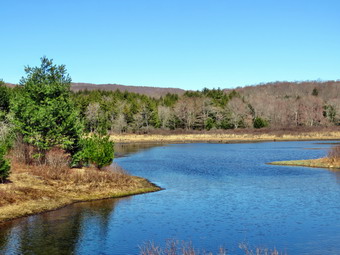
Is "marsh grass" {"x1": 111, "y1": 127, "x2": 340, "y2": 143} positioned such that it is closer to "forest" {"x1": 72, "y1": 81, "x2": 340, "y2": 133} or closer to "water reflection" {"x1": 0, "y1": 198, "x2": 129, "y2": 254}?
"forest" {"x1": 72, "y1": 81, "x2": 340, "y2": 133}

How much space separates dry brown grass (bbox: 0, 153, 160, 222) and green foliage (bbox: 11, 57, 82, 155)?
8.87 feet

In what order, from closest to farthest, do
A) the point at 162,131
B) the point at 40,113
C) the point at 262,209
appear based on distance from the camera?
the point at 262,209
the point at 40,113
the point at 162,131

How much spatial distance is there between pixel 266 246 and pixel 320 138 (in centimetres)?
10110

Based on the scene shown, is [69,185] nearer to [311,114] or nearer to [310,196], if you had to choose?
[310,196]

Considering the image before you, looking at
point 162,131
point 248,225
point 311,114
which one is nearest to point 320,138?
point 311,114

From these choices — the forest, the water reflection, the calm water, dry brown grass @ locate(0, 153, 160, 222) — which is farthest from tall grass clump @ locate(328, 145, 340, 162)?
the forest

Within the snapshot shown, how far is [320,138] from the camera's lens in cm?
11444

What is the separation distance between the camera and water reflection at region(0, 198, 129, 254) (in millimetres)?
19984

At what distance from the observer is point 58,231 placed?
23.1 m

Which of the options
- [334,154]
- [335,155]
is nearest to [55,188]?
[335,155]

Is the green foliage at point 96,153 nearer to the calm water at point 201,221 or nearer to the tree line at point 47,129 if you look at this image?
the tree line at point 47,129

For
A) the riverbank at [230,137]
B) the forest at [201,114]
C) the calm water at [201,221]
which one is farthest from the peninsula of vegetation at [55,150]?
the forest at [201,114]

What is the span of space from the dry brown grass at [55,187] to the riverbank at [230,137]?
79.3 meters

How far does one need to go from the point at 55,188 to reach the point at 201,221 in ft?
43.7
